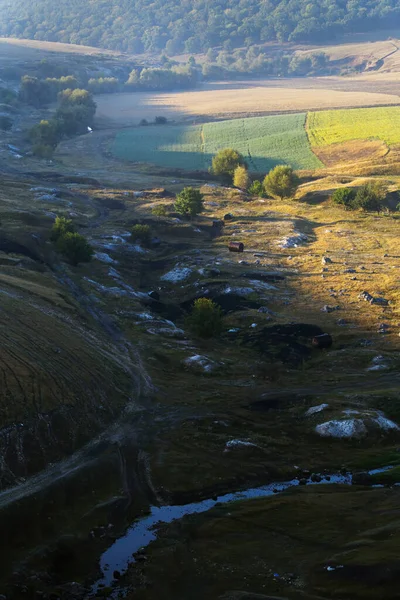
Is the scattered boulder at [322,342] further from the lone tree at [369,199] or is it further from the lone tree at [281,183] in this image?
the lone tree at [281,183]

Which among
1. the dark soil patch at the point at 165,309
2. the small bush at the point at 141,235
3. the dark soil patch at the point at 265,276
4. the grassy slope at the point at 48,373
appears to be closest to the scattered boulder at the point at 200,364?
the grassy slope at the point at 48,373

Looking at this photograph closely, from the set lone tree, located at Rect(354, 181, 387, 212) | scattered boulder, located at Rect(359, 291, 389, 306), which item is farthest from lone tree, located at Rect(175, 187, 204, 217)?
scattered boulder, located at Rect(359, 291, 389, 306)

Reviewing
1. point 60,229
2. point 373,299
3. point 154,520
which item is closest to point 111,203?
point 60,229

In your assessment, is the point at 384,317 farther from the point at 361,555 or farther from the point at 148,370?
the point at 361,555

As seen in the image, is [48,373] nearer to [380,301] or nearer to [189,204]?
[380,301]

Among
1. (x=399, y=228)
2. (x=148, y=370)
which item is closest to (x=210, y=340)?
(x=148, y=370)

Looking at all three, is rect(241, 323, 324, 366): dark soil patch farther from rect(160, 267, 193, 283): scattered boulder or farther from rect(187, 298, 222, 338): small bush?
rect(160, 267, 193, 283): scattered boulder
